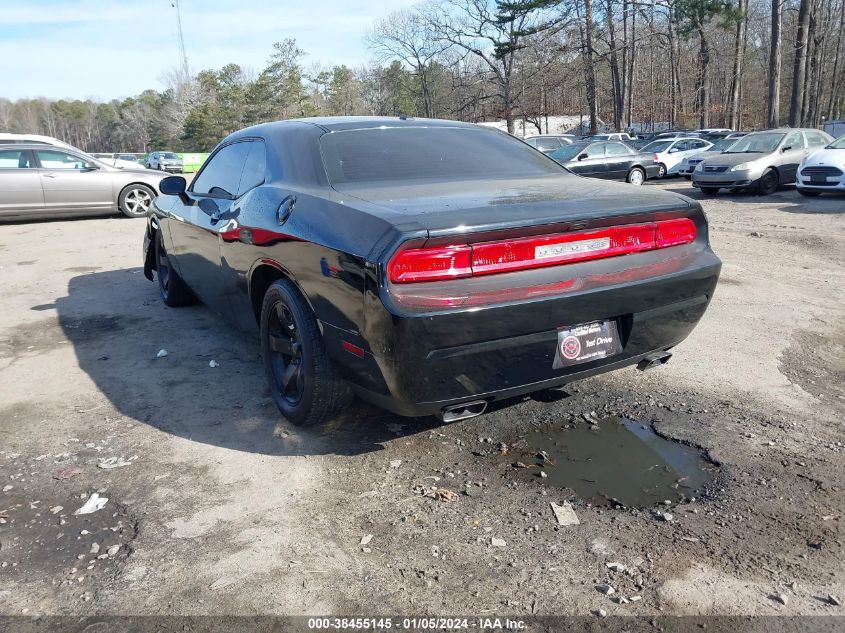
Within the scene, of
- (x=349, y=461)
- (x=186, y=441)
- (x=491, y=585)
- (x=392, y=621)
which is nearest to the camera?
(x=392, y=621)

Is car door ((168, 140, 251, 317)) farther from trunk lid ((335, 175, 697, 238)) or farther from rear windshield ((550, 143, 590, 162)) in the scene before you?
rear windshield ((550, 143, 590, 162))

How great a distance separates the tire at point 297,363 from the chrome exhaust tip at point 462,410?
23.2 inches

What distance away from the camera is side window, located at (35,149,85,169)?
12.6 m

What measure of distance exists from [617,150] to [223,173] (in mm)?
16052

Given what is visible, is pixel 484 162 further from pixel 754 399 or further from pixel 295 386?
pixel 754 399

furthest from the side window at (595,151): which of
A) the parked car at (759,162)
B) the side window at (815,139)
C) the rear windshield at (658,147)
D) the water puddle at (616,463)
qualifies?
the water puddle at (616,463)

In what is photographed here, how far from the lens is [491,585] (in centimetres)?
221

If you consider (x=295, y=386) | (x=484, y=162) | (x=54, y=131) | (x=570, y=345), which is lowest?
(x=295, y=386)

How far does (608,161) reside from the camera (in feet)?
59.5

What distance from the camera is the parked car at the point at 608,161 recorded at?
17500 mm

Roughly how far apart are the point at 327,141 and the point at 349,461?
1.70m

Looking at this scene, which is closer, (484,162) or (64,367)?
(484,162)

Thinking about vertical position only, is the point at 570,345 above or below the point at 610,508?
above

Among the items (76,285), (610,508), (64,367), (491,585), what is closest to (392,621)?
(491,585)
